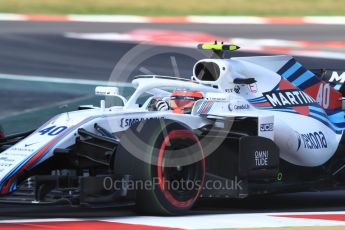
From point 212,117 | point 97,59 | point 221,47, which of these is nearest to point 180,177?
point 212,117

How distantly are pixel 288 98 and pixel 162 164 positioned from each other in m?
1.87

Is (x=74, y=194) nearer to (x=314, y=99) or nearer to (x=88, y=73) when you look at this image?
(x=314, y=99)

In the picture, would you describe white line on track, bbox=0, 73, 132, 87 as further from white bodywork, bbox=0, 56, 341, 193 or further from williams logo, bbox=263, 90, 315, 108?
williams logo, bbox=263, 90, 315, 108

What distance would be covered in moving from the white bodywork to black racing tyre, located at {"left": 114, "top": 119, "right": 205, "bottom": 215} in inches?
16.1

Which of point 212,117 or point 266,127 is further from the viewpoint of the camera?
point 266,127

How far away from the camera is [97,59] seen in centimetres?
1817

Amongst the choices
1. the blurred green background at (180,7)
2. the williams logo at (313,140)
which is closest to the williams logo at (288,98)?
the williams logo at (313,140)

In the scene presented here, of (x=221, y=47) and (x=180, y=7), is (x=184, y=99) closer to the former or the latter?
(x=221, y=47)

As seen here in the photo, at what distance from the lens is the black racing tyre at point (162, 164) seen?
293 inches

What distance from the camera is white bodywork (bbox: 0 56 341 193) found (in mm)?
7613

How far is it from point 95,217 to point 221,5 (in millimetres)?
20061

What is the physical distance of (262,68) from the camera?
8.88 meters

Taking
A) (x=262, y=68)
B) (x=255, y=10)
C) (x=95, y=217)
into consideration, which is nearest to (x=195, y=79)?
(x=262, y=68)

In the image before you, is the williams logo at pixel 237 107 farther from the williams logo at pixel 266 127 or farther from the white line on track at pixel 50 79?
the white line on track at pixel 50 79
